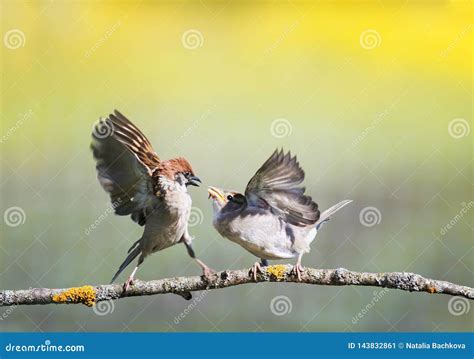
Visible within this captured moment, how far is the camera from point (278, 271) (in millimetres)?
4777

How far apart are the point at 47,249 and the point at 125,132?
2413 mm

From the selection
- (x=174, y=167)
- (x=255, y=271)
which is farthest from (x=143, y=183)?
(x=255, y=271)

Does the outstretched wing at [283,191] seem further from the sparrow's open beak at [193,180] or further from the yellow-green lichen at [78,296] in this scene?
the yellow-green lichen at [78,296]

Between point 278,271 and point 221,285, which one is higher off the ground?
point 278,271

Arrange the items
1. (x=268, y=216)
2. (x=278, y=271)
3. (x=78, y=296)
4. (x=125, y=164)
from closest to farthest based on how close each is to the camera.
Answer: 1. (x=78, y=296)
2. (x=278, y=271)
3. (x=125, y=164)
4. (x=268, y=216)

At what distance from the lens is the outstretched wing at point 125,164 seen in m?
5.16

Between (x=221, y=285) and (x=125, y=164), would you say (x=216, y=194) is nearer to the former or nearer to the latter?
(x=125, y=164)

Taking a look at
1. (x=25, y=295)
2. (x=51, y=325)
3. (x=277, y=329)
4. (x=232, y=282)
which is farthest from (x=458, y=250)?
(x=25, y=295)

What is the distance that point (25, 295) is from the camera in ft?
14.9

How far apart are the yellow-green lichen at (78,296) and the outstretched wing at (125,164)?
89cm

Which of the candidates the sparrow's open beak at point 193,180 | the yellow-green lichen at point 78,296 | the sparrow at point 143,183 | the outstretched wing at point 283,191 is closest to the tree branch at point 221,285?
the yellow-green lichen at point 78,296

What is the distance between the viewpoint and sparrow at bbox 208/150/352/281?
511 cm

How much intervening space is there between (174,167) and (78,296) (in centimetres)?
111

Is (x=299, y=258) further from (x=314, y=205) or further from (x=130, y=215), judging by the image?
(x=130, y=215)
